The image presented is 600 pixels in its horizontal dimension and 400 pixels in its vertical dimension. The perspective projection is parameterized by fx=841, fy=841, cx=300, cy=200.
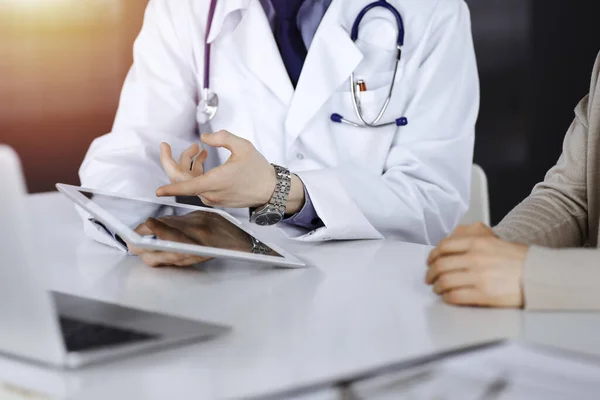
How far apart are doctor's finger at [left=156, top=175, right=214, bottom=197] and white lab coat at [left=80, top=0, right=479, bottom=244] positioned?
0.34 meters

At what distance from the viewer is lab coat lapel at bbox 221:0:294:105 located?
165 centimetres

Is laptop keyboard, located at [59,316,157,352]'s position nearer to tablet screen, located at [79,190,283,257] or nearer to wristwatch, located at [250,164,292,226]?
tablet screen, located at [79,190,283,257]

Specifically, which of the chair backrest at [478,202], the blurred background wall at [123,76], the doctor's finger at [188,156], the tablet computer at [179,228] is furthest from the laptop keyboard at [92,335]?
the blurred background wall at [123,76]

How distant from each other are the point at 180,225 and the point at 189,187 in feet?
0.18

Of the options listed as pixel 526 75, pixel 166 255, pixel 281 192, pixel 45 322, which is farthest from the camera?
pixel 526 75

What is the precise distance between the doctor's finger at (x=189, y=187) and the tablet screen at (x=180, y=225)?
36 mm

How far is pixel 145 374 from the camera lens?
2.23ft

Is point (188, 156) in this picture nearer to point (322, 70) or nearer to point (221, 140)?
point (221, 140)

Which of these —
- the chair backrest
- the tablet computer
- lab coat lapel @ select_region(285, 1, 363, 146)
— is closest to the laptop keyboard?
the tablet computer

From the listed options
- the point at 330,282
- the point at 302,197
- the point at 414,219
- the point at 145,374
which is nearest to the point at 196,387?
the point at 145,374

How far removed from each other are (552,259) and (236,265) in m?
0.41

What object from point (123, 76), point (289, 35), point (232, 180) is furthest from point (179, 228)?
point (123, 76)

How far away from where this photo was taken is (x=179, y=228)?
3.67ft

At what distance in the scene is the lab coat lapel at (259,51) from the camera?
165 centimetres
